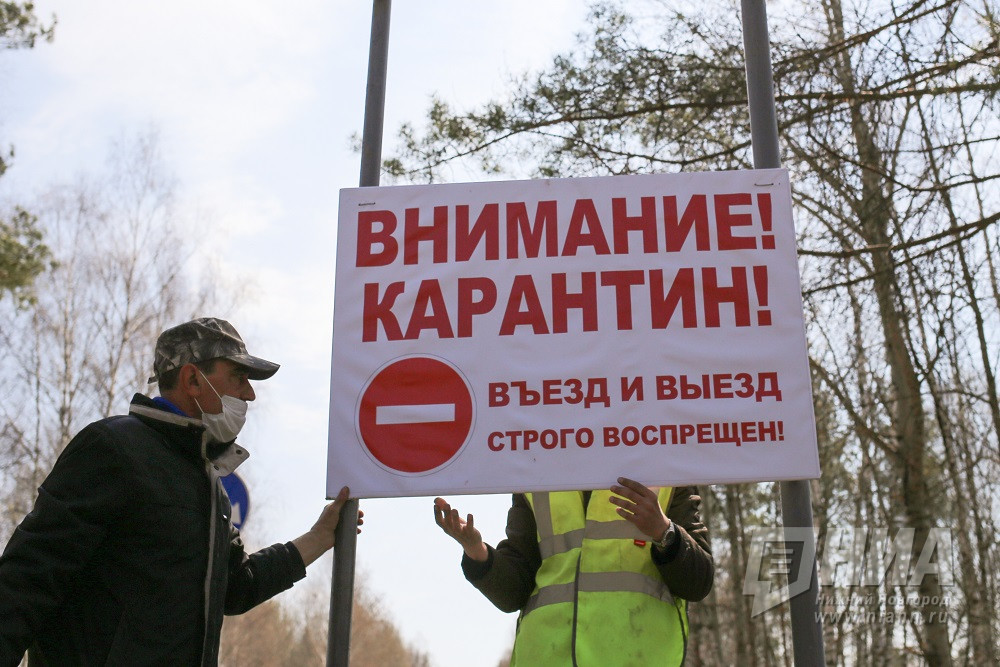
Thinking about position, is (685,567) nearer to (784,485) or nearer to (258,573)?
(784,485)

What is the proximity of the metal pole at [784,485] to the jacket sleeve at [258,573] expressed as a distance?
1660 mm

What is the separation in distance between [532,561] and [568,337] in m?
0.77

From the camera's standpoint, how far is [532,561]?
3389mm

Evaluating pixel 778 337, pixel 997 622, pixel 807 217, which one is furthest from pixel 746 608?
pixel 778 337

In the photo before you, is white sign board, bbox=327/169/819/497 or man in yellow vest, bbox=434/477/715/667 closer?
man in yellow vest, bbox=434/477/715/667

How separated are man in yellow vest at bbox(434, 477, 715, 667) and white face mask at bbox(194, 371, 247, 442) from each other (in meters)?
0.71

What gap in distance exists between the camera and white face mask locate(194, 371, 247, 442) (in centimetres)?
324

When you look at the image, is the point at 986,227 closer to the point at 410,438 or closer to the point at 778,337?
the point at 778,337

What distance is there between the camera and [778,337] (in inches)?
131

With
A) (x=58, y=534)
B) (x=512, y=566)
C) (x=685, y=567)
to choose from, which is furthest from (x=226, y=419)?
(x=685, y=567)

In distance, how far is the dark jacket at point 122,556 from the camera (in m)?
2.71

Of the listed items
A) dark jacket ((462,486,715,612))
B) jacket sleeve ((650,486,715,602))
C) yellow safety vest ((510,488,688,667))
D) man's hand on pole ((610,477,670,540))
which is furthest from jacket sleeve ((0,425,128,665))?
jacket sleeve ((650,486,715,602))

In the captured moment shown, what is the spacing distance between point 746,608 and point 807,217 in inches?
613

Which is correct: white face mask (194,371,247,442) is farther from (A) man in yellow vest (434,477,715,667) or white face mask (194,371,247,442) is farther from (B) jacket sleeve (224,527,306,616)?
(A) man in yellow vest (434,477,715,667)
